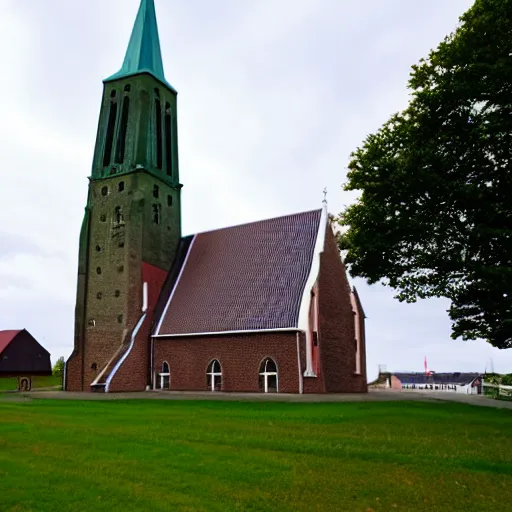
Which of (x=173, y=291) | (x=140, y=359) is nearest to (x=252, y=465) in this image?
(x=140, y=359)

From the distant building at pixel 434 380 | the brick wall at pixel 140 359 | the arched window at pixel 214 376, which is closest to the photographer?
the arched window at pixel 214 376

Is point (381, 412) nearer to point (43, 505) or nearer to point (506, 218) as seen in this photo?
point (506, 218)

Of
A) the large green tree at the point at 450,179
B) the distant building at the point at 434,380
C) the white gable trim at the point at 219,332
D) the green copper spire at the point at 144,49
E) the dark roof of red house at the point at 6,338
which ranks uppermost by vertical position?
the green copper spire at the point at 144,49

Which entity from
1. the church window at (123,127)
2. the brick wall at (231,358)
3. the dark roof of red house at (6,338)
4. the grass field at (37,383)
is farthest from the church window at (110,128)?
the dark roof of red house at (6,338)

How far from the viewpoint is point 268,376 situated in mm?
31172

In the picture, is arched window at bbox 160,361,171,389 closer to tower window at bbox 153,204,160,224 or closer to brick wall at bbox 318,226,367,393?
brick wall at bbox 318,226,367,393

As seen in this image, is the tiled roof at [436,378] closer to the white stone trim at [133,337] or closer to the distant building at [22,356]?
the distant building at [22,356]

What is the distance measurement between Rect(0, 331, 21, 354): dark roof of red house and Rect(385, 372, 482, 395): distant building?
152ft

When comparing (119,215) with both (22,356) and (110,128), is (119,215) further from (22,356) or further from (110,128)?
(22,356)

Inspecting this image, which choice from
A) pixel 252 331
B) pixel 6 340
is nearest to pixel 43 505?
pixel 252 331

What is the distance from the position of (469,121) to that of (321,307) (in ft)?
50.0

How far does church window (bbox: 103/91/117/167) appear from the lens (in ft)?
139

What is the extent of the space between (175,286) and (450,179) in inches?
897

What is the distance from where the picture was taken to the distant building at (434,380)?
70500mm
